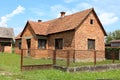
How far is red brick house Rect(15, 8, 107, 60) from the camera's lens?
24828 millimetres

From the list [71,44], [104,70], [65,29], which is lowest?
[104,70]

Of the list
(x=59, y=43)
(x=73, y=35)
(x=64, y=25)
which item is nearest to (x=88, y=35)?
(x=73, y=35)

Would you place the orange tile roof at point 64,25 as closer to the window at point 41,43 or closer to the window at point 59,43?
the window at point 41,43

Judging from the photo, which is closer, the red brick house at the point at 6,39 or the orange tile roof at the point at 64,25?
the orange tile roof at the point at 64,25

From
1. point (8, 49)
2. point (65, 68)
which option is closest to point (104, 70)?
point (65, 68)

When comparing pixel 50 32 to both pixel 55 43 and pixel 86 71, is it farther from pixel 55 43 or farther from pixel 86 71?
pixel 86 71

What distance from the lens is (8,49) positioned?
1681 inches

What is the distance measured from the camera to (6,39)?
44.8 m

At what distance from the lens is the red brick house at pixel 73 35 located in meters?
24.8

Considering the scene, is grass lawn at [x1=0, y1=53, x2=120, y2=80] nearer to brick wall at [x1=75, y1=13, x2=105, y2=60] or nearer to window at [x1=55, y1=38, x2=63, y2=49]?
brick wall at [x1=75, y1=13, x2=105, y2=60]

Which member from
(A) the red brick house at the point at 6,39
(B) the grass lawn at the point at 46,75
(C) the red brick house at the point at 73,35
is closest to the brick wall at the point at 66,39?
(C) the red brick house at the point at 73,35

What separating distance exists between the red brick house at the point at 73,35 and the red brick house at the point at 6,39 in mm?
12222

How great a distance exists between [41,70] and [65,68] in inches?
71.1

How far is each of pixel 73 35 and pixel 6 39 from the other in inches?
917
